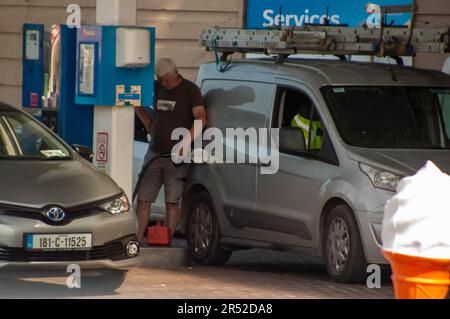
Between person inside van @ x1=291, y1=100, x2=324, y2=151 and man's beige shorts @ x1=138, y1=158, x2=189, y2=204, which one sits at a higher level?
person inside van @ x1=291, y1=100, x2=324, y2=151

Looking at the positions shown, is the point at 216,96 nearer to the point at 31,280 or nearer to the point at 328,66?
the point at 328,66

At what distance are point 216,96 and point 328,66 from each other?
4.57 feet

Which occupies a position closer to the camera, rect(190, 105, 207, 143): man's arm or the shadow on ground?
the shadow on ground

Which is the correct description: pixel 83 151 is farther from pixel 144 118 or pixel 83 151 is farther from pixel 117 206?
pixel 144 118

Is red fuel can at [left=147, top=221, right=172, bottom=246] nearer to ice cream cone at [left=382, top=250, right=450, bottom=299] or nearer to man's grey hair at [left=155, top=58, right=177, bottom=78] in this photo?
man's grey hair at [left=155, top=58, right=177, bottom=78]

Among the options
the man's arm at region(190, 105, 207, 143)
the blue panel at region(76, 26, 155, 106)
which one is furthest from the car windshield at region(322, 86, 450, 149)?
A: the blue panel at region(76, 26, 155, 106)

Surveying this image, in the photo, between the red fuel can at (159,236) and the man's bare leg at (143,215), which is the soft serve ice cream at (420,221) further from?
the man's bare leg at (143,215)

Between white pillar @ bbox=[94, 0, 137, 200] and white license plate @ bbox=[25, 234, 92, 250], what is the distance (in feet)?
7.90

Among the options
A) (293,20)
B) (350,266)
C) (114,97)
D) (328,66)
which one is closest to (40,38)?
(114,97)

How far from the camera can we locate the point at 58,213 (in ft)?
35.7

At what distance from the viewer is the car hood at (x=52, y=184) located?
10898mm

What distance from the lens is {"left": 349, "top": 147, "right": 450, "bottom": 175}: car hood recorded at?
39.7 feet

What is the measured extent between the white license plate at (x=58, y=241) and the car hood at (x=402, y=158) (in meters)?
2.68
